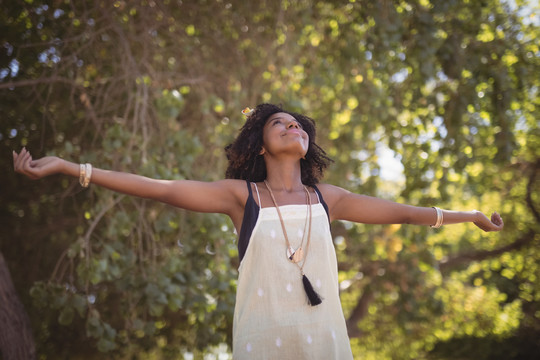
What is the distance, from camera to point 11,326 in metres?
3.95

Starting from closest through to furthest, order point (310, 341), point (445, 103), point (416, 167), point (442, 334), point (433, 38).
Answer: point (310, 341) < point (433, 38) < point (445, 103) < point (416, 167) < point (442, 334)

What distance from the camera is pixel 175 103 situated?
4.47 meters

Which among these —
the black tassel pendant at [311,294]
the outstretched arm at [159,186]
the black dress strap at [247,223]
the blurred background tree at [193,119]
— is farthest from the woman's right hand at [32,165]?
the blurred background tree at [193,119]

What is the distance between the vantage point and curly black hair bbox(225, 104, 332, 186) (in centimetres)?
304

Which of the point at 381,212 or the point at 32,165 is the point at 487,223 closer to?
the point at 381,212

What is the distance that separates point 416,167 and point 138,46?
2898 millimetres

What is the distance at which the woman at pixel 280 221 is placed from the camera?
2.54 metres

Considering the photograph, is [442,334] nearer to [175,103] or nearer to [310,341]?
[175,103]

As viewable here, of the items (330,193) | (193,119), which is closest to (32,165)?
(330,193)

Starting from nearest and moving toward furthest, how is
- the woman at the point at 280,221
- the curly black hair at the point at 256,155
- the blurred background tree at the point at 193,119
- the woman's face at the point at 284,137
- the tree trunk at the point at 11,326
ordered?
the woman at the point at 280,221 → the woman's face at the point at 284,137 → the curly black hair at the point at 256,155 → the tree trunk at the point at 11,326 → the blurred background tree at the point at 193,119

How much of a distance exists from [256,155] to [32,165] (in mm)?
1090

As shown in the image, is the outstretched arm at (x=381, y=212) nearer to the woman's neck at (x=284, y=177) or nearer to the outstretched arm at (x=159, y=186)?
the woman's neck at (x=284, y=177)

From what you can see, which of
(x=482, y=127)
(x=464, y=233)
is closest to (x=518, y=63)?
(x=482, y=127)

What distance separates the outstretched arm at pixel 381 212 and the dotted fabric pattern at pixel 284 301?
0.82 ft
